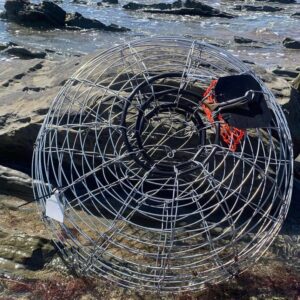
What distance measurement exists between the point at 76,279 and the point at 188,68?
160 cm

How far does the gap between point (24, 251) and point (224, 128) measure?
1606 millimetres

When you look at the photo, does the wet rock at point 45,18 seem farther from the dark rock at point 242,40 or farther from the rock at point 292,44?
the rock at point 292,44

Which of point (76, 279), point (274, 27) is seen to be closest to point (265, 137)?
point (76, 279)

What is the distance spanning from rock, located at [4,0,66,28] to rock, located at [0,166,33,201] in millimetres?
13359

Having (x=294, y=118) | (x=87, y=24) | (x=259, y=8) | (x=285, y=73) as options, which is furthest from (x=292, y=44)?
(x=294, y=118)

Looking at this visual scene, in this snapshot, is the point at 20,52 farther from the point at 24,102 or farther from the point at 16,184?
the point at 16,184

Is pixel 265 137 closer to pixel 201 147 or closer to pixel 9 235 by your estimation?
pixel 201 147

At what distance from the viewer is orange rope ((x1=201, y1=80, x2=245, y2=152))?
3.80 metres

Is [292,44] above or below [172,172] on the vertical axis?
below

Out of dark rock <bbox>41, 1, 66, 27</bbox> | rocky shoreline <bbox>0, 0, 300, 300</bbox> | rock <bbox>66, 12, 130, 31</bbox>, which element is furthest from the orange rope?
dark rock <bbox>41, 1, 66, 27</bbox>

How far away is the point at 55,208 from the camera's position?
3.68m

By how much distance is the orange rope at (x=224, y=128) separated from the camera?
3.80m

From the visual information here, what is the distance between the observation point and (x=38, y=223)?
14.9 ft

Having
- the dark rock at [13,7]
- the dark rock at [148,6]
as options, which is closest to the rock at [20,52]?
the dark rock at [13,7]
